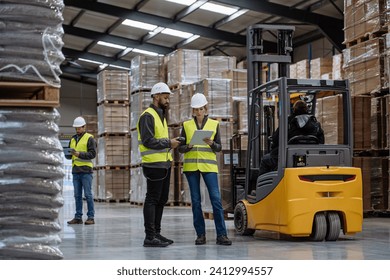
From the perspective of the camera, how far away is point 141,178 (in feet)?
47.4

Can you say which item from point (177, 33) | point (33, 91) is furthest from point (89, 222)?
point (177, 33)

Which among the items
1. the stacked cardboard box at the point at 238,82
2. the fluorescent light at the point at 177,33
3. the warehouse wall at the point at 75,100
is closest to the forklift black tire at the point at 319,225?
the stacked cardboard box at the point at 238,82

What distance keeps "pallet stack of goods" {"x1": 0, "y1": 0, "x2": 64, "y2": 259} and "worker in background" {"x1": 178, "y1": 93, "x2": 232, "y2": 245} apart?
1907 millimetres

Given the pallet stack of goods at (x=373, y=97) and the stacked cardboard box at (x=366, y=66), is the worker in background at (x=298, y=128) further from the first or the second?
the stacked cardboard box at (x=366, y=66)

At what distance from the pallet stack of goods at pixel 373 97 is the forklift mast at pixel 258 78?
2.75 m

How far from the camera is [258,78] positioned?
7.76 meters

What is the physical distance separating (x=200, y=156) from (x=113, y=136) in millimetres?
10427

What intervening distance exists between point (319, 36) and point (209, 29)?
3.03 m

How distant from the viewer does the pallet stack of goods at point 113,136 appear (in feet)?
52.2

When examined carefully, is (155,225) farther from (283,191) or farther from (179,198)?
(179,198)

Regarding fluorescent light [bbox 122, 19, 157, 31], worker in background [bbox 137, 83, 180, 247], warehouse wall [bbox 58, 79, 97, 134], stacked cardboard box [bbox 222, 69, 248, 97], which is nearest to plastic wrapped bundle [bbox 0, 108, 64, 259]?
worker in background [bbox 137, 83, 180, 247]
